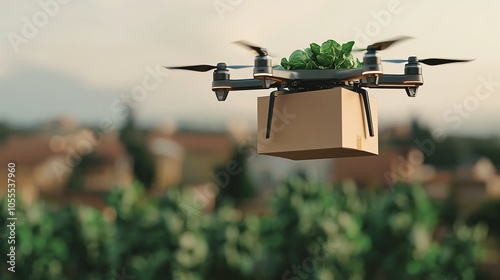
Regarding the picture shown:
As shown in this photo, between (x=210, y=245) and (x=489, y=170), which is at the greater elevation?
(x=489, y=170)

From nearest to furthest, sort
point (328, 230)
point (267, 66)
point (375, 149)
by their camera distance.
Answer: point (267, 66)
point (375, 149)
point (328, 230)

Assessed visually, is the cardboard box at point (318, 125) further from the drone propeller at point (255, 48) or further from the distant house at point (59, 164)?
the distant house at point (59, 164)

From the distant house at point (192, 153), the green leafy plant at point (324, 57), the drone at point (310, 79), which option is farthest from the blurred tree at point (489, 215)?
the green leafy plant at point (324, 57)

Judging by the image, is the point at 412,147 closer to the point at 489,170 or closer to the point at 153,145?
the point at 489,170

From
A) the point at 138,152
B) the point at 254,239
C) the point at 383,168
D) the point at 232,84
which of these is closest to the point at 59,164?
the point at 138,152

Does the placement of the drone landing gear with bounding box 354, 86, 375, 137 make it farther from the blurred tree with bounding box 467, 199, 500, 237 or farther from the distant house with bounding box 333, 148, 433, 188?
the blurred tree with bounding box 467, 199, 500, 237

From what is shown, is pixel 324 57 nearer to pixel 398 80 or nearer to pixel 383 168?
pixel 398 80

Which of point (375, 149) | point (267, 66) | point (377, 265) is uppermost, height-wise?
point (267, 66)

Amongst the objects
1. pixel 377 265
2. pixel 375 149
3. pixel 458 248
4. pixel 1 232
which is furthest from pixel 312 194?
pixel 375 149
